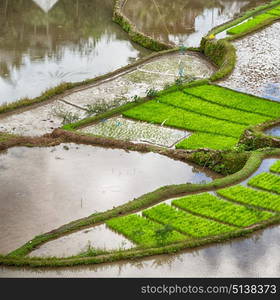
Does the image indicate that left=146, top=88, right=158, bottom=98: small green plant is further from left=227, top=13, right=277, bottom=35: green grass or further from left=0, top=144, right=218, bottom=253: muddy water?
left=227, top=13, right=277, bottom=35: green grass

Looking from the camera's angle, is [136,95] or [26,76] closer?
[136,95]

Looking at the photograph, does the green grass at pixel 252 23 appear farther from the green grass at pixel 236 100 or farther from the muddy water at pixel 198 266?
the muddy water at pixel 198 266

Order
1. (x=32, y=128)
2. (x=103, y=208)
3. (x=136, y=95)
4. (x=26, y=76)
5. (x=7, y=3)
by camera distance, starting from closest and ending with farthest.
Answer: (x=103, y=208), (x=32, y=128), (x=136, y=95), (x=26, y=76), (x=7, y=3)

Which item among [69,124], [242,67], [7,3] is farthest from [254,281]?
[7,3]

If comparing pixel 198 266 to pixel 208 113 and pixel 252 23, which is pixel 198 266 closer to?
pixel 208 113

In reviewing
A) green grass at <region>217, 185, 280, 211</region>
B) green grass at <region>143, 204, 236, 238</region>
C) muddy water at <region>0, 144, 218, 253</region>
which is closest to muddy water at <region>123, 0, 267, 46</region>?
muddy water at <region>0, 144, 218, 253</region>

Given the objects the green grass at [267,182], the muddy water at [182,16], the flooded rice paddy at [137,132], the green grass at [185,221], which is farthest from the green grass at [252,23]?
the green grass at [185,221]

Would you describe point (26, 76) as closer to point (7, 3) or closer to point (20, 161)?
point (20, 161)
